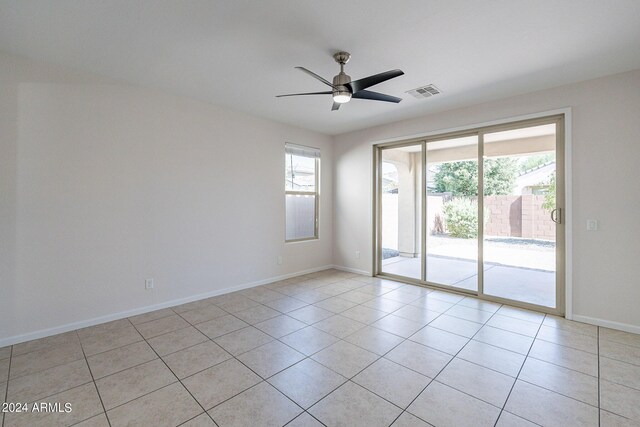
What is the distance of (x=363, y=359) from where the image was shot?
2.43 metres

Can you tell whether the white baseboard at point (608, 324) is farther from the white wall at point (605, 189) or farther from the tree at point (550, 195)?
the tree at point (550, 195)

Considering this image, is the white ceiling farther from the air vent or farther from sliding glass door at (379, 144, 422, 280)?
sliding glass door at (379, 144, 422, 280)

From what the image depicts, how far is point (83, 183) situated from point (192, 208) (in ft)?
3.83

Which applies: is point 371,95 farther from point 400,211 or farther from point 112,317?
point 112,317

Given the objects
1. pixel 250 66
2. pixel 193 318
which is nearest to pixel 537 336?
pixel 193 318

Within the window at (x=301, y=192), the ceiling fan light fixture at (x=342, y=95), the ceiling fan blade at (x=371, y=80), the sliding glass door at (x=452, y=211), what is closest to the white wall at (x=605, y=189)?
the sliding glass door at (x=452, y=211)

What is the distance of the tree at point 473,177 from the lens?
3828mm

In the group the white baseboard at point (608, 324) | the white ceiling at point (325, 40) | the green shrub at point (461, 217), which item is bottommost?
the white baseboard at point (608, 324)

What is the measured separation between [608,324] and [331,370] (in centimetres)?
309

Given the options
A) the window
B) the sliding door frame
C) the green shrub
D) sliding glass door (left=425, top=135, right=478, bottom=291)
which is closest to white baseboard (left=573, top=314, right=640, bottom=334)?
the sliding door frame

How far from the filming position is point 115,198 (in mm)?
3232

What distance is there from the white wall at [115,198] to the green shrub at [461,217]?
9.58 ft

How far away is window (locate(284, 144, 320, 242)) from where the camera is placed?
5117mm

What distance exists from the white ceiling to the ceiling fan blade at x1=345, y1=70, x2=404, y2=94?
33 centimetres
